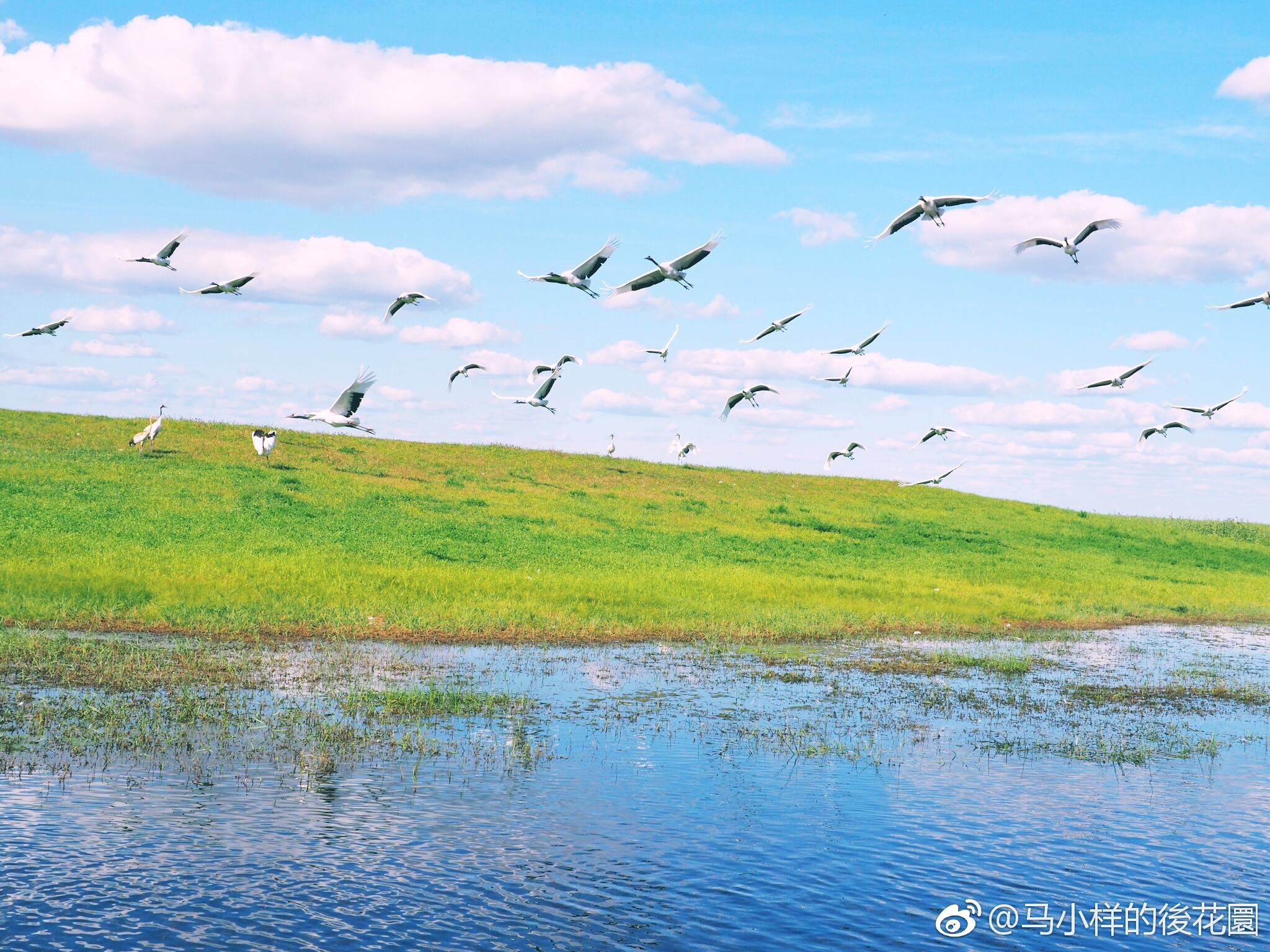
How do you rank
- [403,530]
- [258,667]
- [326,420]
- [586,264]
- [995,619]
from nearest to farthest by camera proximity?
[258,667], [586,264], [326,420], [995,619], [403,530]

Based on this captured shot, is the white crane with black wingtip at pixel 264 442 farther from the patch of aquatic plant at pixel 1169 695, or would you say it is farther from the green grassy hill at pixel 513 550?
the patch of aquatic plant at pixel 1169 695

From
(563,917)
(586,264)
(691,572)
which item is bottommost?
(563,917)

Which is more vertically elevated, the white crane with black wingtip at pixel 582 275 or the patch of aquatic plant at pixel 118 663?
the white crane with black wingtip at pixel 582 275

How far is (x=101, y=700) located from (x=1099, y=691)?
59.6 ft

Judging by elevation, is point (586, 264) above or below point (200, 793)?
above

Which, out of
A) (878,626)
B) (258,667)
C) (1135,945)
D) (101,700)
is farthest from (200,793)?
(878,626)

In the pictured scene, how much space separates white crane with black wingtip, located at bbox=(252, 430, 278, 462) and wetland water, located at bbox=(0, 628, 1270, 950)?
1060 inches

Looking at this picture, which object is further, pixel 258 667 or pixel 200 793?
pixel 258 667

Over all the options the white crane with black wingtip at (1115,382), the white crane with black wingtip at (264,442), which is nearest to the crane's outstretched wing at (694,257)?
the white crane with black wingtip at (1115,382)

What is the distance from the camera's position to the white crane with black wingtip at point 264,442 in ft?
149

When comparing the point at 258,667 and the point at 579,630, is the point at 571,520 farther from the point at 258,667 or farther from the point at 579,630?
the point at 258,667

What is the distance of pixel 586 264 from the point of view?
22.0 meters

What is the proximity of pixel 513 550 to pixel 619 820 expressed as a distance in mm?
22437

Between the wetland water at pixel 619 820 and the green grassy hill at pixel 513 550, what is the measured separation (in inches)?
270
